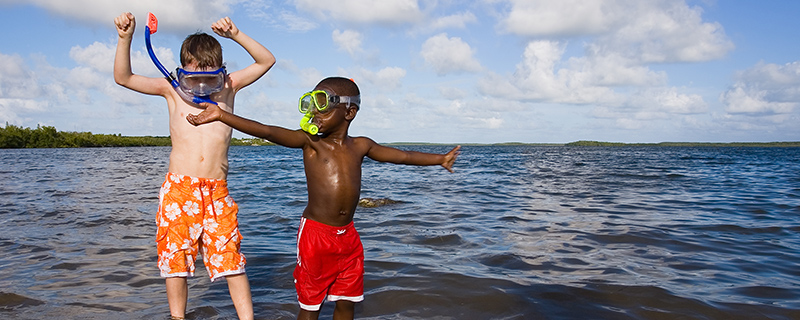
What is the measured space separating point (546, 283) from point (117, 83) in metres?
4.34

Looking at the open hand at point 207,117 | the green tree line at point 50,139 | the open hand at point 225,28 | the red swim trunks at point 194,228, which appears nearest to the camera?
the open hand at point 207,117

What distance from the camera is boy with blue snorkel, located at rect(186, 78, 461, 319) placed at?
326cm

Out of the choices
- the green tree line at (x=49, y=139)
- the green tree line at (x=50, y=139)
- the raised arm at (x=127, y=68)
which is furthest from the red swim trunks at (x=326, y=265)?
the green tree line at (x=49, y=139)

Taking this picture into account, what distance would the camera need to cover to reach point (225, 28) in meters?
3.70

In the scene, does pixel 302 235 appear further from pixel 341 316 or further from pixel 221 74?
pixel 221 74

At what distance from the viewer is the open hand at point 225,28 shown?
3.69 m

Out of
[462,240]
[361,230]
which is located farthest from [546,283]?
[361,230]

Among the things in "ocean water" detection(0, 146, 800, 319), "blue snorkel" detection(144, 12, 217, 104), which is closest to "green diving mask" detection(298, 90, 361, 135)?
"blue snorkel" detection(144, 12, 217, 104)

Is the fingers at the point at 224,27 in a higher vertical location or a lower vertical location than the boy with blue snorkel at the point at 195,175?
higher

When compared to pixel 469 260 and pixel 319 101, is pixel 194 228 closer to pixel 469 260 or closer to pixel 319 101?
pixel 319 101

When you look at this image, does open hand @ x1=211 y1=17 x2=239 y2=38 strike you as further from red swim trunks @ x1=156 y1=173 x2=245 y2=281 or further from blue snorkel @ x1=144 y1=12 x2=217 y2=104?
red swim trunks @ x1=156 y1=173 x2=245 y2=281

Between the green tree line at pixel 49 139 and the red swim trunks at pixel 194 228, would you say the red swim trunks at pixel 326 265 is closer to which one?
the red swim trunks at pixel 194 228

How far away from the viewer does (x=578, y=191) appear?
49.1 feet

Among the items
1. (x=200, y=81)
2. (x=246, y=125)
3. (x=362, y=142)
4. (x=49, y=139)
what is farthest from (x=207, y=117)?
(x=49, y=139)
